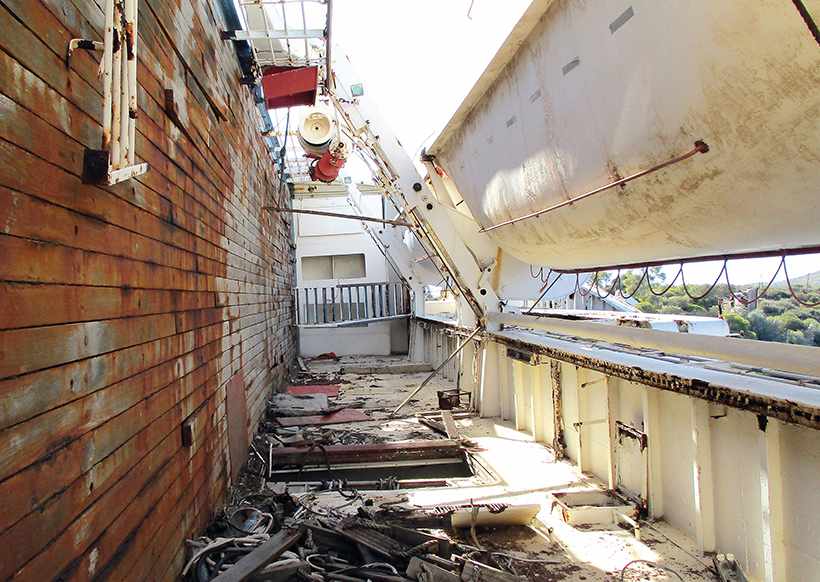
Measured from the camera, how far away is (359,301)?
13.4 m

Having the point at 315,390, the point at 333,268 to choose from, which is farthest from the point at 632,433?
the point at 333,268

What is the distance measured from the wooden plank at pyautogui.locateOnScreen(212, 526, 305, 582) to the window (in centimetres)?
1133

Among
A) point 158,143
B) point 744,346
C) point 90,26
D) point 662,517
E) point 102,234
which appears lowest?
point 662,517

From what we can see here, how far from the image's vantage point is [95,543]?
1.76 meters

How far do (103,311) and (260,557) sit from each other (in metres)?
1.56

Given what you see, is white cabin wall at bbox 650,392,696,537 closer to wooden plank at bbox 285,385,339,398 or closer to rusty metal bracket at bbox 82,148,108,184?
rusty metal bracket at bbox 82,148,108,184

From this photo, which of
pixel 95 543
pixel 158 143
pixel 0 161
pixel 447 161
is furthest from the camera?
pixel 447 161

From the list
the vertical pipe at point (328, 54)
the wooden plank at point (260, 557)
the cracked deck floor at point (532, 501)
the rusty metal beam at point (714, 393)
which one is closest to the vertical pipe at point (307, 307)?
the cracked deck floor at point (532, 501)

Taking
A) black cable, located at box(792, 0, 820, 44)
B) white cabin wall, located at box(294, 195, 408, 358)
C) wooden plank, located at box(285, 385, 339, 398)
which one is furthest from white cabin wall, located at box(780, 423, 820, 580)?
white cabin wall, located at box(294, 195, 408, 358)

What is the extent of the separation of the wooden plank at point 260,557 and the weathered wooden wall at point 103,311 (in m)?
0.33

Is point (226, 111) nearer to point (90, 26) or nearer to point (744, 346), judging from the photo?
point (90, 26)

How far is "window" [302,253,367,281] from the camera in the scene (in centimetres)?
1409

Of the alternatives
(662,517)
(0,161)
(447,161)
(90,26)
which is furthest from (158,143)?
(662,517)

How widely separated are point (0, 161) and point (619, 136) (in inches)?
107
